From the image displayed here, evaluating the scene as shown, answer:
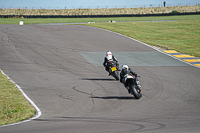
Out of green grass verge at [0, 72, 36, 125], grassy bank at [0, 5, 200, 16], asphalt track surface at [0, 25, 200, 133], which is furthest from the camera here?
grassy bank at [0, 5, 200, 16]

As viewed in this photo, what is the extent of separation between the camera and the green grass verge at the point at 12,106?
9.81m

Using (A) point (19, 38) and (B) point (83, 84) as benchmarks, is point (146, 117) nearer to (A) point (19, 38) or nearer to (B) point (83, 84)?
(B) point (83, 84)

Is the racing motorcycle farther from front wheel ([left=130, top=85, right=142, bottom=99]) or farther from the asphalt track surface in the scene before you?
front wheel ([left=130, top=85, right=142, bottom=99])

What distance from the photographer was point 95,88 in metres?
14.1

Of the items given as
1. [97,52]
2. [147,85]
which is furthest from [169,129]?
[97,52]

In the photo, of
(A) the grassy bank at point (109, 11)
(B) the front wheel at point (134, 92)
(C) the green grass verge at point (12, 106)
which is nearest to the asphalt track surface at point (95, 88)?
(B) the front wheel at point (134, 92)

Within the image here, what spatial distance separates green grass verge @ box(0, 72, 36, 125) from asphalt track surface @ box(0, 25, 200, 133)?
1.71ft

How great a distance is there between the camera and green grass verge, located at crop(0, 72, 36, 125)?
981 centimetres

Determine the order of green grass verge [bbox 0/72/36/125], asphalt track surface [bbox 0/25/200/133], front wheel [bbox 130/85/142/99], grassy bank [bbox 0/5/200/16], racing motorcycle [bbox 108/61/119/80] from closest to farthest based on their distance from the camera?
asphalt track surface [bbox 0/25/200/133]
green grass verge [bbox 0/72/36/125]
front wheel [bbox 130/85/142/99]
racing motorcycle [bbox 108/61/119/80]
grassy bank [bbox 0/5/200/16]

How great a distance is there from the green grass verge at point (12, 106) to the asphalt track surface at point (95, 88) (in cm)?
52

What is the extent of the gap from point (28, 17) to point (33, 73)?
54555 millimetres

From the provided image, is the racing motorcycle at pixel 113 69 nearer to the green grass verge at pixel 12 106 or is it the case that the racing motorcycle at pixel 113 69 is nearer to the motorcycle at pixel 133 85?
the motorcycle at pixel 133 85

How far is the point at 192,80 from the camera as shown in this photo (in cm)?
1614

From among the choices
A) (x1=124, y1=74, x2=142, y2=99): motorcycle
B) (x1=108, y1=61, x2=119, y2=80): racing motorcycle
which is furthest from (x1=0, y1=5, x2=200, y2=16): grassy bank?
(x1=124, y1=74, x2=142, y2=99): motorcycle
